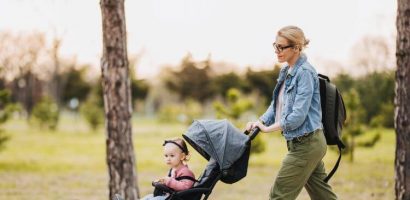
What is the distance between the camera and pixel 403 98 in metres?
6.64

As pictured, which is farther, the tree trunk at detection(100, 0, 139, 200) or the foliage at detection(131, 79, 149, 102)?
the foliage at detection(131, 79, 149, 102)

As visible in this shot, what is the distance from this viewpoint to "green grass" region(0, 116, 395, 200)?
35.3ft

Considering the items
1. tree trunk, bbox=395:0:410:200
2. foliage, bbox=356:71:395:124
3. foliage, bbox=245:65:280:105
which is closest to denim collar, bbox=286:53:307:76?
tree trunk, bbox=395:0:410:200

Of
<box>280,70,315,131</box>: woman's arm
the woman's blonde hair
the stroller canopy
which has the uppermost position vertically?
the woman's blonde hair

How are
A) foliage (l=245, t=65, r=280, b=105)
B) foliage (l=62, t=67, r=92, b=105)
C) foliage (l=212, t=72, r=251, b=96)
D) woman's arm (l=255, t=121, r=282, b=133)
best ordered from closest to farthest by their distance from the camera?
woman's arm (l=255, t=121, r=282, b=133) < foliage (l=245, t=65, r=280, b=105) < foliage (l=212, t=72, r=251, b=96) < foliage (l=62, t=67, r=92, b=105)

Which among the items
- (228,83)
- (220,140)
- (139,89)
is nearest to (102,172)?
(220,140)

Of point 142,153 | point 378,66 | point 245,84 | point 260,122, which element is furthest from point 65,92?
point 260,122

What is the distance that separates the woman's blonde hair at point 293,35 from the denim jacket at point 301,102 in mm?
146

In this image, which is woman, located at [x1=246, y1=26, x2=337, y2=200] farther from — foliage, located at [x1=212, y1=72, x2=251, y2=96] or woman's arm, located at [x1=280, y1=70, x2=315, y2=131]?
foliage, located at [x1=212, y1=72, x2=251, y2=96]

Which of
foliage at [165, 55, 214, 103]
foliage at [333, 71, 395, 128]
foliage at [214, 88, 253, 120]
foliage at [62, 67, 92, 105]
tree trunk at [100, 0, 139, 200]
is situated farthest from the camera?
foliage at [62, 67, 92, 105]

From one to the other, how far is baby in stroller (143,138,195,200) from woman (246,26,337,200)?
23.7 inches

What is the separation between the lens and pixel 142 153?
20.8m

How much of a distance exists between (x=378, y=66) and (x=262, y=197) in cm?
3364

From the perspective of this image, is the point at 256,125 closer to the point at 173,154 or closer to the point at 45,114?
the point at 173,154
